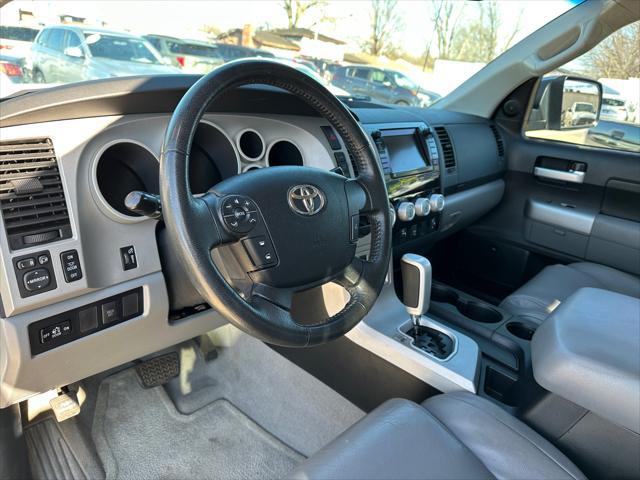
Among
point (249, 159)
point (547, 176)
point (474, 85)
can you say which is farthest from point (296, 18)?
point (249, 159)

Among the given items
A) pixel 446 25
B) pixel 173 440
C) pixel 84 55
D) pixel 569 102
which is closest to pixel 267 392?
pixel 173 440

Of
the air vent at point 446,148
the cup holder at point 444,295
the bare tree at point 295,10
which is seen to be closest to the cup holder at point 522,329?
the cup holder at point 444,295

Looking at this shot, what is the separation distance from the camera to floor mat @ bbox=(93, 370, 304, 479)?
167cm

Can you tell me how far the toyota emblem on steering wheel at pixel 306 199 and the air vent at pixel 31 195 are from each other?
53cm

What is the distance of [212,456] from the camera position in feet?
5.67

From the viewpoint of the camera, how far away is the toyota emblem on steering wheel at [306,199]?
1061 mm

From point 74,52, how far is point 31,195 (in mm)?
1926

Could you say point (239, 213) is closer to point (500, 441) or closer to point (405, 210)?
point (500, 441)

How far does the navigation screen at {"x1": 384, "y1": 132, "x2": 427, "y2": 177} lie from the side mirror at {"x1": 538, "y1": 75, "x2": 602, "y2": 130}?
1.05 metres

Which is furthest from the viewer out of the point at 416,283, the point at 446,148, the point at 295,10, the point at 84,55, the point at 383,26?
the point at 295,10

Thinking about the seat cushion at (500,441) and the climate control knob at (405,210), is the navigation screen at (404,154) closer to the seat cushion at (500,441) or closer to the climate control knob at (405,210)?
the climate control knob at (405,210)

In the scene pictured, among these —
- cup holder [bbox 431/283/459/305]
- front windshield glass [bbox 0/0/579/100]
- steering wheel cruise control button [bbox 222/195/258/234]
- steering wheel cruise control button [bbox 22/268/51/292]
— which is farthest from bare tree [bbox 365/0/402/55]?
steering wheel cruise control button [bbox 22/268/51/292]

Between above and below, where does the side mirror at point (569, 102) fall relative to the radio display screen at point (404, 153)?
above

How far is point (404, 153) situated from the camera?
2049 mm
